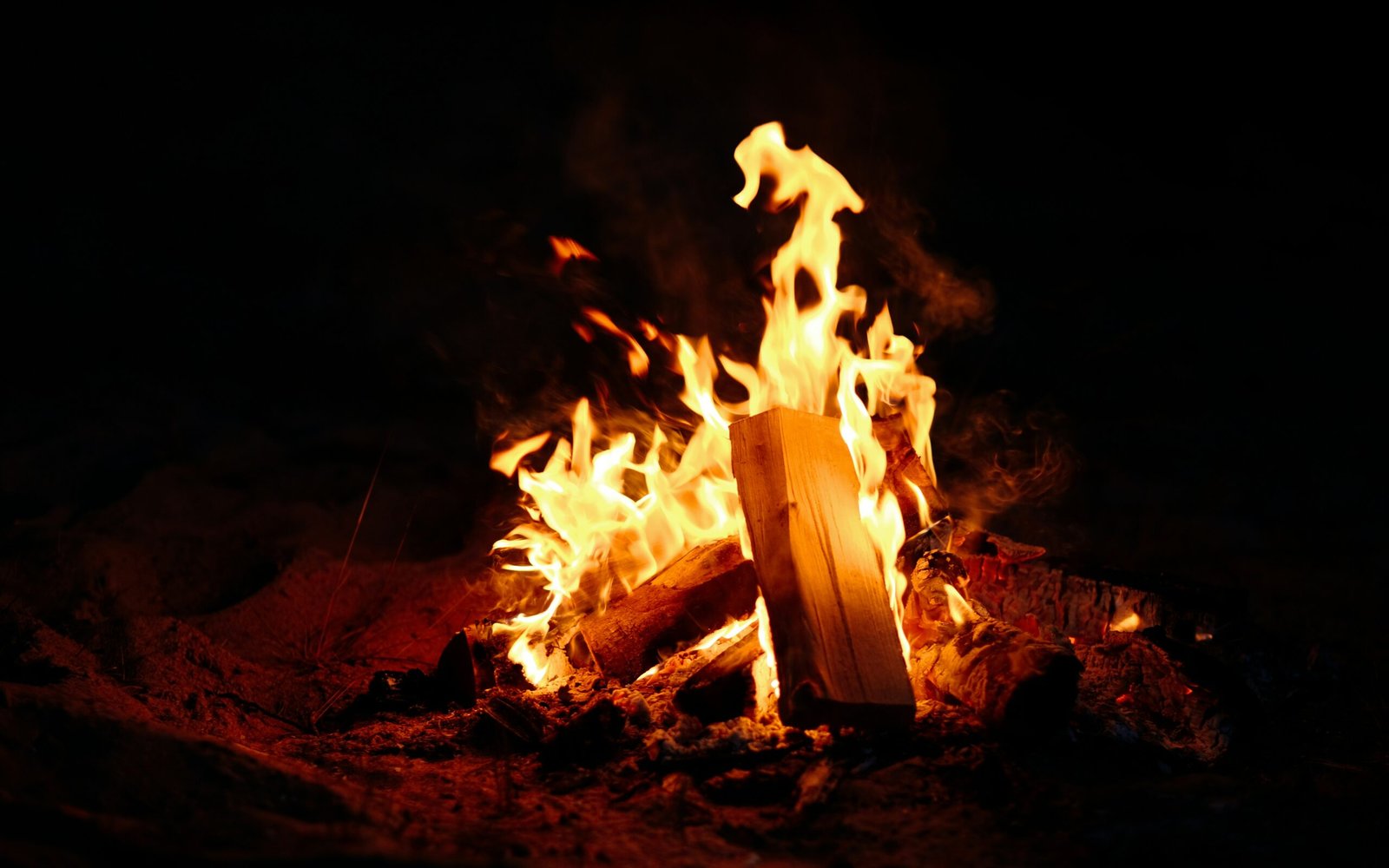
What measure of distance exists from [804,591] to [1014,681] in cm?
80

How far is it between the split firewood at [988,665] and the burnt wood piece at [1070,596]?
19.1 inches

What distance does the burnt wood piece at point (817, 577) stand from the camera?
2.86m

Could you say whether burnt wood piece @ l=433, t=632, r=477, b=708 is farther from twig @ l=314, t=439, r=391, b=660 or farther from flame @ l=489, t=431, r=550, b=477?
flame @ l=489, t=431, r=550, b=477

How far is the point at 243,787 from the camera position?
2328mm

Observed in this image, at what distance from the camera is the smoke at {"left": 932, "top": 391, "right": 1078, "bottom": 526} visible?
20.5 feet

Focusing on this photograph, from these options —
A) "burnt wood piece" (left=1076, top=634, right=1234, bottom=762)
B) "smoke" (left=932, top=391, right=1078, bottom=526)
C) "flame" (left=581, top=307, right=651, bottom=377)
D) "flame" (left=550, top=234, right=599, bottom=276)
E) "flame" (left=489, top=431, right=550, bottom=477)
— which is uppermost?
"flame" (left=550, top=234, right=599, bottom=276)

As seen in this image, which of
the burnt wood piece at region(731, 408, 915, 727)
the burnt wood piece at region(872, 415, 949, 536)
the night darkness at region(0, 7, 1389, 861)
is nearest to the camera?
the burnt wood piece at region(731, 408, 915, 727)

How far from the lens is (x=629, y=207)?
819 centimetres

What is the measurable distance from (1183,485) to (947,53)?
4936mm

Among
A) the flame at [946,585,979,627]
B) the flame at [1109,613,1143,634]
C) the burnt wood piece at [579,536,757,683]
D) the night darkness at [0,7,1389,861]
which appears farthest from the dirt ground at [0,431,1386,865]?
the night darkness at [0,7,1389,861]

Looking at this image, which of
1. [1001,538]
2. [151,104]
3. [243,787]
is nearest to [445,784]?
[243,787]

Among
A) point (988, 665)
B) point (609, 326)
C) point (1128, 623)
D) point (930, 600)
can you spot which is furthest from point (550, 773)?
point (609, 326)

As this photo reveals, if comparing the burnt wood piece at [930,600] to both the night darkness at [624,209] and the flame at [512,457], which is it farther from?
the night darkness at [624,209]

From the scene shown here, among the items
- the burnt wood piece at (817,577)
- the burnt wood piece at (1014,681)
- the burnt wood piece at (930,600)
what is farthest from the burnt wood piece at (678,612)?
the burnt wood piece at (1014,681)
